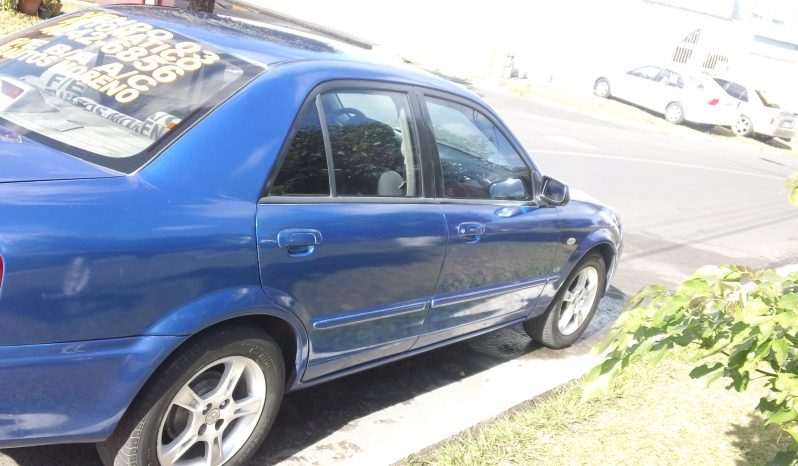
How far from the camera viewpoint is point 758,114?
27141 millimetres

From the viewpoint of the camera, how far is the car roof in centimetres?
356

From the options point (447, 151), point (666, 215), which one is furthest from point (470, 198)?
point (666, 215)

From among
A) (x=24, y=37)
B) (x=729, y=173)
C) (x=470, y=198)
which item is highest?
(x=24, y=37)

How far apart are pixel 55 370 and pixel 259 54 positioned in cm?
156

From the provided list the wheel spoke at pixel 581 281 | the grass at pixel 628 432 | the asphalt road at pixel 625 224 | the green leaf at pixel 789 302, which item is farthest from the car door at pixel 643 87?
the green leaf at pixel 789 302

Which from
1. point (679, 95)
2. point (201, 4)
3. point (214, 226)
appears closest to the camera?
point (214, 226)

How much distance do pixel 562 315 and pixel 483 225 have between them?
1.53 m

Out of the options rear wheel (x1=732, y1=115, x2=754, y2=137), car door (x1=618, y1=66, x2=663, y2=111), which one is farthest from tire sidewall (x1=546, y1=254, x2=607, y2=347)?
rear wheel (x1=732, y1=115, x2=754, y2=137)

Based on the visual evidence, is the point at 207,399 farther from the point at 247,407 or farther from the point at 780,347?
the point at 780,347

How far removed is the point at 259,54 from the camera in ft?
11.5

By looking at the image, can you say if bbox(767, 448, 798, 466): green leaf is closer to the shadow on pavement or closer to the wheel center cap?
the wheel center cap

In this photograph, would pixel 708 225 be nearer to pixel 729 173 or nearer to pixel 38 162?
pixel 729 173

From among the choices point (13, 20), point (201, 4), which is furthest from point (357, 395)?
point (13, 20)

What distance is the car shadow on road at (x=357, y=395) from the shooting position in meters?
3.42
